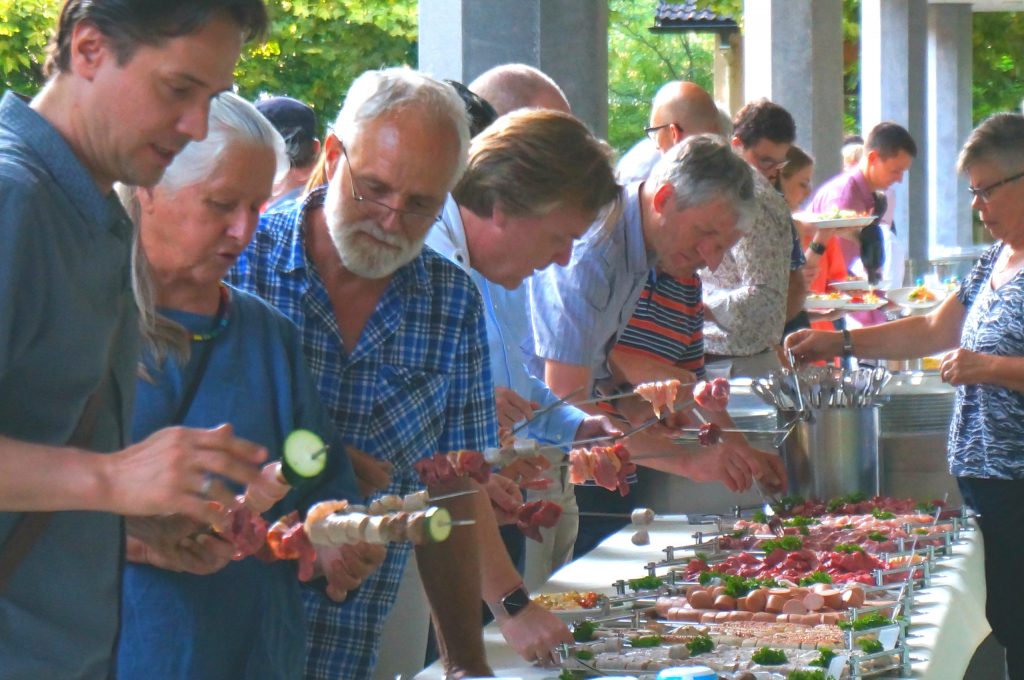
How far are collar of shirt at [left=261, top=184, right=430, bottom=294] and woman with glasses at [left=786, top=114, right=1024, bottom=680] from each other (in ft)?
5.84

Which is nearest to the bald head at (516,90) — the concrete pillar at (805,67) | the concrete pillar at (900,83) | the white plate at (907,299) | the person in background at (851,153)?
the white plate at (907,299)

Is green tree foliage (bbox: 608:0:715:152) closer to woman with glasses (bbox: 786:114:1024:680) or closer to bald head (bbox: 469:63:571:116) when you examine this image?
woman with glasses (bbox: 786:114:1024:680)

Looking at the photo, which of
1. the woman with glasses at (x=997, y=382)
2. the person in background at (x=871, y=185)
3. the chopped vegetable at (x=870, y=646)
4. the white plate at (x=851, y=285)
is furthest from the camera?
the person in background at (x=871, y=185)

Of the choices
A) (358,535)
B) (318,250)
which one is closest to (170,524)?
(358,535)

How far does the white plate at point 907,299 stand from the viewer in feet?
25.1

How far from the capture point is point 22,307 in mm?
1306

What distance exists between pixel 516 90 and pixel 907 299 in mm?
4915

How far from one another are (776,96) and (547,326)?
21.9 feet

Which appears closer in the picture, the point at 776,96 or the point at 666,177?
the point at 666,177

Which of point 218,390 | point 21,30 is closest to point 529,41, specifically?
point 218,390

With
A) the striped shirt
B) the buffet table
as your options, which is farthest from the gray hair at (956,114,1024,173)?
the buffet table

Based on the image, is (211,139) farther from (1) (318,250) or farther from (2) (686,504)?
(2) (686,504)

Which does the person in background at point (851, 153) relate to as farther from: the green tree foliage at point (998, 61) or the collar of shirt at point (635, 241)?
the green tree foliage at point (998, 61)

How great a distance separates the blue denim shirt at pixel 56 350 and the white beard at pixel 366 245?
2.05 feet
